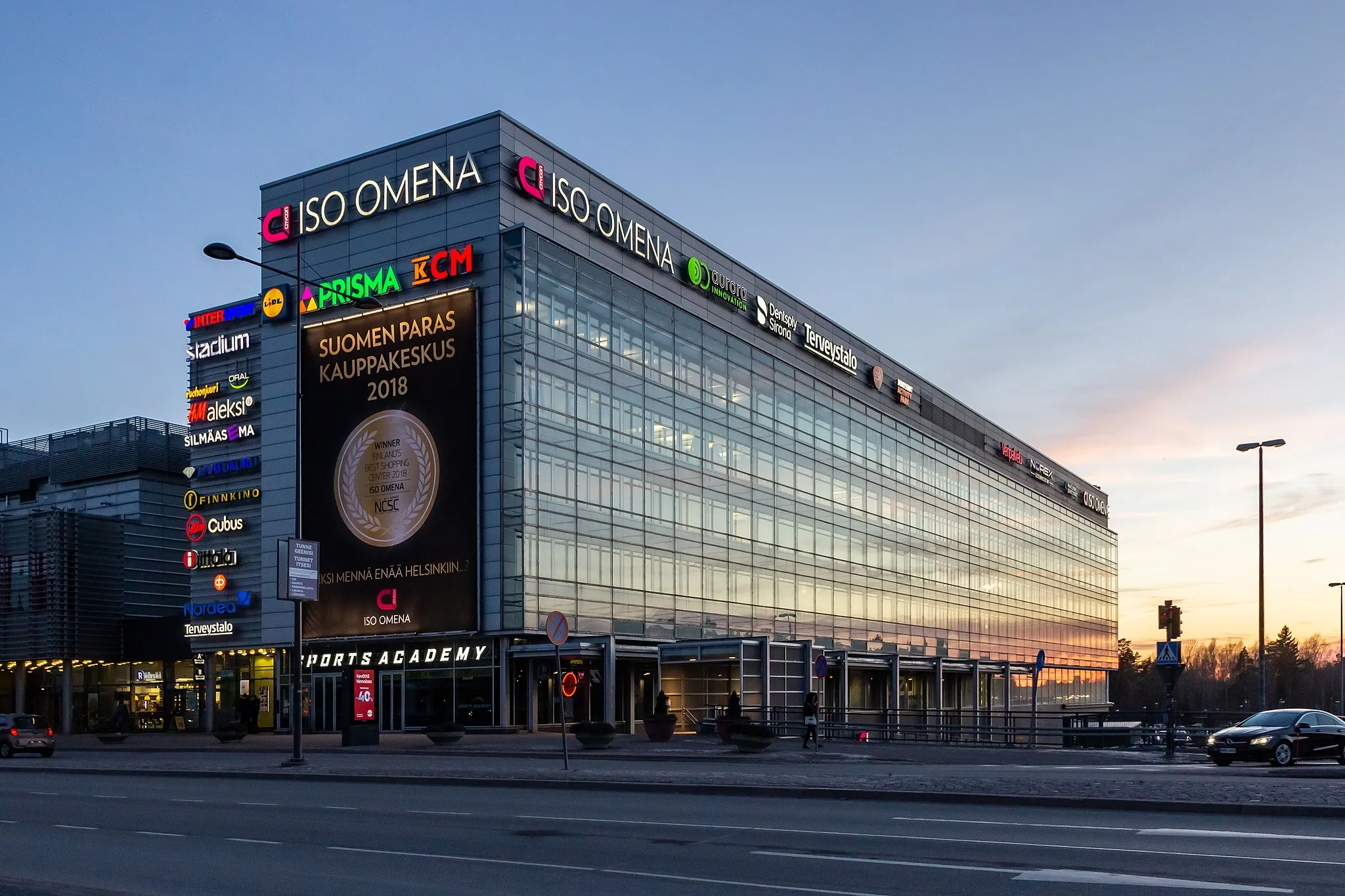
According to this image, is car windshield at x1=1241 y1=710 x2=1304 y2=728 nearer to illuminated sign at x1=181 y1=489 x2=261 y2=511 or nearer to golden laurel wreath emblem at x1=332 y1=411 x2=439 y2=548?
golden laurel wreath emblem at x1=332 y1=411 x2=439 y2=548

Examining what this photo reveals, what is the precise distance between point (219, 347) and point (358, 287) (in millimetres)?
11284

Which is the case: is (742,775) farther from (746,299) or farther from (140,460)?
(140,460)

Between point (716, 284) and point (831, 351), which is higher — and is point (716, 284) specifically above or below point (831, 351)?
above

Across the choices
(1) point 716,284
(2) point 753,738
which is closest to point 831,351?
(1) point 716,284

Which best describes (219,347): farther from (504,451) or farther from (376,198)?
(504,451)

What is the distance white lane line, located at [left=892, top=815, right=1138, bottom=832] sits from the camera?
1512 cm

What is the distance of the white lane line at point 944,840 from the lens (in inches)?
487

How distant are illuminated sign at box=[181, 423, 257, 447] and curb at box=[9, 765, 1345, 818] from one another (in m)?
33.6

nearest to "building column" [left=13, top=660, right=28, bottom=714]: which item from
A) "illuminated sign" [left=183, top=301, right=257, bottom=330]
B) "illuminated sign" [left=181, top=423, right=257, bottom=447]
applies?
"illuminated sign" [left=181, top=423, right=257, bottom=447]

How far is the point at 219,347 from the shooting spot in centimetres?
6103

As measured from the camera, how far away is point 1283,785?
20266 millimetres

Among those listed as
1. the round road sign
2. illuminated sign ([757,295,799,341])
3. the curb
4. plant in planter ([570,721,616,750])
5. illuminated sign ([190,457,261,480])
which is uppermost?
illuminated sign ([757,295,799,341])

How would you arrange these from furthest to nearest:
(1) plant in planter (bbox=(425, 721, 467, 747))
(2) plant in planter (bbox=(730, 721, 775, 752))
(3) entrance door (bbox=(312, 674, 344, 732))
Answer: (3) entrance door (bbox=(312, 674, 344, 732)) < (1) plant in planter (bbox=(425, 721, 467, 747)) < (2) plant in planter (bbox=(730, 721, 775, 752))

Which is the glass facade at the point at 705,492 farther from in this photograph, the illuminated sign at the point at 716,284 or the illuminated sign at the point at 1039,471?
the illuminated sign at the point at 1039,471
